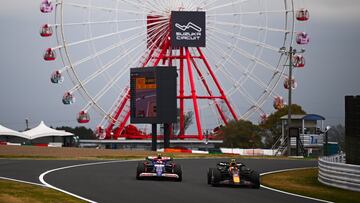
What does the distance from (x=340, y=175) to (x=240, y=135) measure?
79.3 meters

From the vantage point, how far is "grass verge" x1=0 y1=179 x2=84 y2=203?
1914cm

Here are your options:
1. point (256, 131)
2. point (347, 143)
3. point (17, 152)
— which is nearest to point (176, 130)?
point (256, 131)

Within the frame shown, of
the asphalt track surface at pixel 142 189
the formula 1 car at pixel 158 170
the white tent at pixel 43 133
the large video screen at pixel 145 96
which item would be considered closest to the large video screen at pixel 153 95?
the large video screen at pixel 145 96

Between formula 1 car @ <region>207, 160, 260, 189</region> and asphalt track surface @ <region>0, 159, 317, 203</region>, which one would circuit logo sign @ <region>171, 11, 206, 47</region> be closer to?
asphalt track surface @ <region>0, 159, 317, 203</region>

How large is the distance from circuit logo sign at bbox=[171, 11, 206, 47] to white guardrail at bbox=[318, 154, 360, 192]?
48.1 meters

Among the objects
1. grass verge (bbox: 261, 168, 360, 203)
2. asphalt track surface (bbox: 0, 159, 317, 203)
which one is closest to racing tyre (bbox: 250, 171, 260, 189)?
asphalt track surface (bbox: 0, 159, 317, 203)

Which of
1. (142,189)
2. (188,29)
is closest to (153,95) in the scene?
(188,29)

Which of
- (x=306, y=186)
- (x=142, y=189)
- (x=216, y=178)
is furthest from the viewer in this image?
(x=306, y=186)

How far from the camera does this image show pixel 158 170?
1079 inches

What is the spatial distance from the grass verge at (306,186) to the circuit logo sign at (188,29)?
1629 inches

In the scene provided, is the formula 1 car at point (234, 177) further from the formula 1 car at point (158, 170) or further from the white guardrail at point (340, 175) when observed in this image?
the white guardrail at point (340, 175)

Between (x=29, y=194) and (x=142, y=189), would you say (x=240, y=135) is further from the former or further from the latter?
(x=29, y=194)

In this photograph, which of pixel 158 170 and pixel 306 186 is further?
pixel 306 186

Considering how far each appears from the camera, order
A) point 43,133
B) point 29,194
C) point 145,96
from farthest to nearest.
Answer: point 43,133 < point 145,96 < point 29,194
